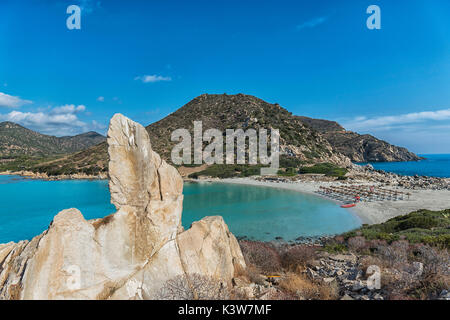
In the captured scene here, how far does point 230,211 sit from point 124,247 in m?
23.8

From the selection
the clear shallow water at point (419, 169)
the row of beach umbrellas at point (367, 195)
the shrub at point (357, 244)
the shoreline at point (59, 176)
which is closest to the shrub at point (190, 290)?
the shrub at point (357, 244)

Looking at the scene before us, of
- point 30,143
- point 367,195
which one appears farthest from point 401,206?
point 30,143

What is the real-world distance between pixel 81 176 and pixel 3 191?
2022 centimetres

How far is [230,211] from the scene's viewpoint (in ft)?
92.0

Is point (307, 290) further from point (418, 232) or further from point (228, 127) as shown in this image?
point (228, 127)

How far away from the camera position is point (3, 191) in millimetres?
44188

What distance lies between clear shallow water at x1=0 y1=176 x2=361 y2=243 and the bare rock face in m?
14.0

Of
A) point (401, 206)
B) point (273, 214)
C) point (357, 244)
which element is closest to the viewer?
point (357, 244)

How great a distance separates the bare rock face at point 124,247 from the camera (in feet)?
12.8

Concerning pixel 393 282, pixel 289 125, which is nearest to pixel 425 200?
pixel 393 282

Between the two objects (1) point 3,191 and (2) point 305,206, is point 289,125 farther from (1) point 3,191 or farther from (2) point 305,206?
(1) point 3,191
